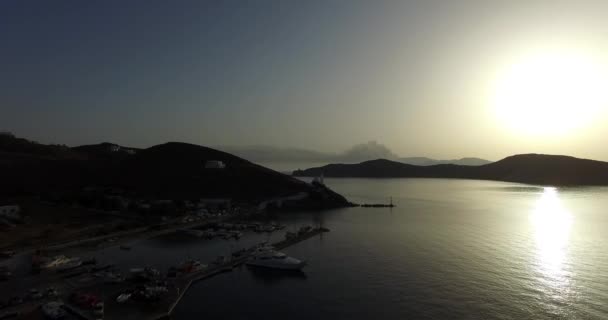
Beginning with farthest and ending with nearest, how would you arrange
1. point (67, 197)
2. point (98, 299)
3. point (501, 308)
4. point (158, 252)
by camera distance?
point (67, 197), point (158, 252), point (501, 308), point (98, 299)

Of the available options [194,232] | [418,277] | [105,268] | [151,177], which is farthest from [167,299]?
[151,177]

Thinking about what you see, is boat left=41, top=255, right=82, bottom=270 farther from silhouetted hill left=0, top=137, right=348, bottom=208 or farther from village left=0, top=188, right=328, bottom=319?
silhouetted hill left=0, top=137, right=348, bottom=208

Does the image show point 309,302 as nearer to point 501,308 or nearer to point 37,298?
point 501,308

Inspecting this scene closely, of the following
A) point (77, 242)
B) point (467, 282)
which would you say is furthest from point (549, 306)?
point (77, 242)

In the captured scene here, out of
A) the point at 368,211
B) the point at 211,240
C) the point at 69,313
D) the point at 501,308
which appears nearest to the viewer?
the point at 69,313

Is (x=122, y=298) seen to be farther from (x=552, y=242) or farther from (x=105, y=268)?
(x=552, y=242)

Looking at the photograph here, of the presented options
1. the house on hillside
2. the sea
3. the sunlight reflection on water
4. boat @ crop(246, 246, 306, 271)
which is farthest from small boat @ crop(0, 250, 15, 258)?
the house on hillside

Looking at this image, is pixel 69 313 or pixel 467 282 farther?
pixel 467 282
